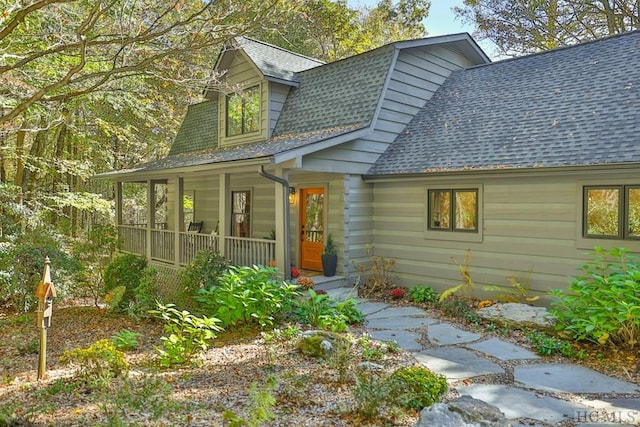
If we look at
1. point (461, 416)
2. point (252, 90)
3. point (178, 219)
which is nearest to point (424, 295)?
point (461, 416)

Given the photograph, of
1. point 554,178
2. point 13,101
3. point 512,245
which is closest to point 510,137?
point 554,178

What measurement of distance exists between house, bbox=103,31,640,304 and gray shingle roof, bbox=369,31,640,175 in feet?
0.13

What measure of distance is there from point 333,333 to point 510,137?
5486 mm

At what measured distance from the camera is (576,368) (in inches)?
211

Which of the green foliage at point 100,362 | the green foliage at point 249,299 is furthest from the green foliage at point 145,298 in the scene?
the green foliage at point 100,362

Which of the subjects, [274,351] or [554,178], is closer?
[274,351]

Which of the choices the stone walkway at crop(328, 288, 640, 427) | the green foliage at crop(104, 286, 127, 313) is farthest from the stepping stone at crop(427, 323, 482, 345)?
the green foliage at crop(104, 286, 127, 313)

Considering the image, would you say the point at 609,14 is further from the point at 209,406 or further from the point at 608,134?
the point at 209,406

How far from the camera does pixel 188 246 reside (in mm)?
10672

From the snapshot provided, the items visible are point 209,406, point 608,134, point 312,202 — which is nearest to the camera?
point 209,406

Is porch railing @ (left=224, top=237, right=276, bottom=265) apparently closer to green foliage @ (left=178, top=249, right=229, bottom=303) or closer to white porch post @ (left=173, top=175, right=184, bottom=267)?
green foliage @ (left=178, top=249, right=229, bottom=303)

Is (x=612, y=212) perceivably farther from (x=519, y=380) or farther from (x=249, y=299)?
(x=249, y=299)

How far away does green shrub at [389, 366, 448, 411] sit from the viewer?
3.92 m

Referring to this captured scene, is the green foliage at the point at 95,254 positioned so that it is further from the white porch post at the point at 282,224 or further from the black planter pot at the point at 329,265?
the black planter pot at the point at 329,265
